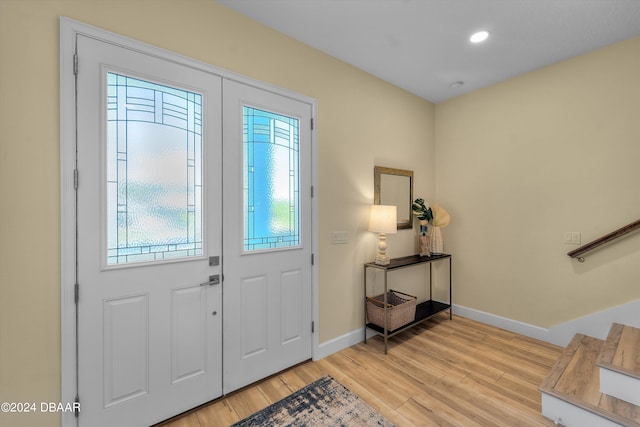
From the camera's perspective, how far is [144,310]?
167 cm

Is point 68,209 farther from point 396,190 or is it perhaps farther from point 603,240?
point 603,240

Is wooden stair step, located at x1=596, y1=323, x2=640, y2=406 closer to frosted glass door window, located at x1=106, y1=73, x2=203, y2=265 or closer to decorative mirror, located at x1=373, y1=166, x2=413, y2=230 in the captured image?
decorative mirror, located at x1=373, y1=166, x2=413, y2=230

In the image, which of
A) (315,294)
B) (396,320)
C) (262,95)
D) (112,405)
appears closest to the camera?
(112,405)

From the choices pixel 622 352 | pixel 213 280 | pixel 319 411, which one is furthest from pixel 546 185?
pixel 213 280

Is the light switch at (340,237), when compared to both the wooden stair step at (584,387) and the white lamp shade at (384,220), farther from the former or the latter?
the wooden stair step at (584,387)

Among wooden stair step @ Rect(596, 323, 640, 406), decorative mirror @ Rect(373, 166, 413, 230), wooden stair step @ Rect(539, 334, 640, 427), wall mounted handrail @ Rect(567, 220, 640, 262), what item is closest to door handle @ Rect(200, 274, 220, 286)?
decorative mirror @ Rect(373, 166, 413, 230)

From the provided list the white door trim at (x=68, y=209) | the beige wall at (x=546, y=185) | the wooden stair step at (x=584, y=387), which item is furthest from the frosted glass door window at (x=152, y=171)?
the beige wall at (x=546, y=185)

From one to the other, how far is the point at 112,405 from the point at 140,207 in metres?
1.15

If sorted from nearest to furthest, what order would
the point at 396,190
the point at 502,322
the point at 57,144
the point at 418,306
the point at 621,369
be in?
the point at 57,144, the point at 621,369, the point at 502,322, the point at 396,190, the point at 418,306

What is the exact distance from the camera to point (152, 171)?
5.55ft

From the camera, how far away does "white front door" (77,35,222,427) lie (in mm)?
1506

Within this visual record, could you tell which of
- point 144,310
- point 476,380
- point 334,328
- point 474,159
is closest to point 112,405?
point 144,310

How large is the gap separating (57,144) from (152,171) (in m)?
0.44

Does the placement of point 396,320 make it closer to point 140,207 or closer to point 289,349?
point 289,349
